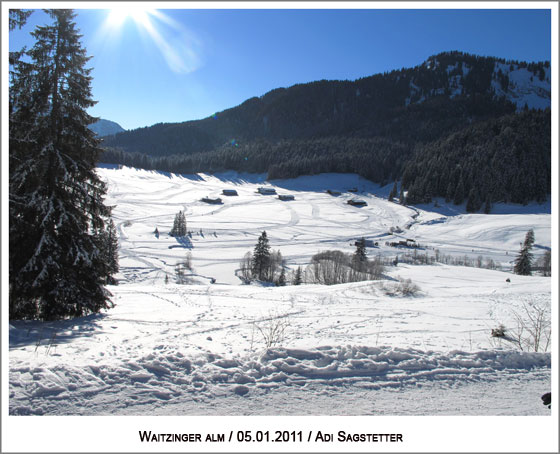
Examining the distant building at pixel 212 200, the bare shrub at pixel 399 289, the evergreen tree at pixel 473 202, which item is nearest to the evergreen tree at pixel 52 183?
the bare shrub at pixel 399 289

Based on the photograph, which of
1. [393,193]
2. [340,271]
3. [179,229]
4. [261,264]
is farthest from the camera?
[393,193]

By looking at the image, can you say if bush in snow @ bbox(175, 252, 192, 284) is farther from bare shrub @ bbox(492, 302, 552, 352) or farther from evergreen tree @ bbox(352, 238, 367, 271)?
bare shrub @ bbox(492, 302, 552, 352)

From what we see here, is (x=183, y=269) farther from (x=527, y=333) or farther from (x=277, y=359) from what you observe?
(x=527, y=333)

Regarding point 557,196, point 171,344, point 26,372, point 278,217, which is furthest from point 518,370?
point 278,217

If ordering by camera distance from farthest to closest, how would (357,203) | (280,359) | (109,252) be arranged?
1. (357,203)
2. (109,252)
3. (280,359)

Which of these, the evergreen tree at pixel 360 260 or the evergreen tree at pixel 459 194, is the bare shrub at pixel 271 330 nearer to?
the evergreen tree at pixel 360 260

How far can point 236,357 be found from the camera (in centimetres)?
525

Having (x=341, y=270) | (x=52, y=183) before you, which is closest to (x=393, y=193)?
(x=341, y=270)

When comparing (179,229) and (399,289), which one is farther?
(179,229)

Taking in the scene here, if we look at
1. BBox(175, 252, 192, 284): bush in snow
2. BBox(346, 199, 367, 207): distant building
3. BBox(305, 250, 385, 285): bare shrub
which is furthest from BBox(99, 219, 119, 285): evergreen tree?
BBox(346, 199, 367, 207): distant building

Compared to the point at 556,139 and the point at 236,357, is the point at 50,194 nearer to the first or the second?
the point at 236,357

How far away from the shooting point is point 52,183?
848cm

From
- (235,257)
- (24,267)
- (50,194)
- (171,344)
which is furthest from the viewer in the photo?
(235,257)

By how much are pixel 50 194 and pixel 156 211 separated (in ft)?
268
